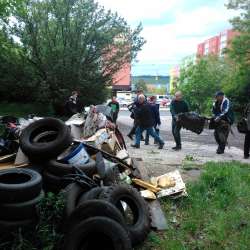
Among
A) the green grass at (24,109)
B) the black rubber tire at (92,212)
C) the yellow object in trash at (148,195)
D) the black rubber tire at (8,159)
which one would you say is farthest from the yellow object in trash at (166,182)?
the green grass at (24,109)

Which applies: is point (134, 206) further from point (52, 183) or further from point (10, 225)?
point (10, 225)

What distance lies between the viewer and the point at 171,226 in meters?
6.58

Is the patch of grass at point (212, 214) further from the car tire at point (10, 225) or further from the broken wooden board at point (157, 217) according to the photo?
the car tire at point (10, 225)

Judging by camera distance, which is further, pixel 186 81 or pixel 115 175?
pixel 186 81

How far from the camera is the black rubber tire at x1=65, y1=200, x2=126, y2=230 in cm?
502

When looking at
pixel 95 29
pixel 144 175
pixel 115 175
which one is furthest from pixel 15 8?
pixel 115 175

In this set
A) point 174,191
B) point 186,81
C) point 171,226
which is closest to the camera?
point 171,226

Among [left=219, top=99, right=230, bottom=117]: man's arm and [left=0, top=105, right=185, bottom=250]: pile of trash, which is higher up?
[left=219, top=99, right=230, bottom=117]: man's arm

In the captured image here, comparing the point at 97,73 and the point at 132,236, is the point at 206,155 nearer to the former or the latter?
the point at 132,236

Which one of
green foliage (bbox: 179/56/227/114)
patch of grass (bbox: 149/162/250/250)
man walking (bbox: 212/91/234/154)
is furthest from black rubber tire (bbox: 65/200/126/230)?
green foliage (bbox: 179/56/227/114)

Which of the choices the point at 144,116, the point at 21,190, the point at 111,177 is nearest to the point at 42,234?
the point at 21,190

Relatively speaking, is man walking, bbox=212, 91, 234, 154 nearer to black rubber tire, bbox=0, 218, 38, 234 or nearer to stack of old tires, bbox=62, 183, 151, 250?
stack of old tires, bbox=62, 183, 151, 250

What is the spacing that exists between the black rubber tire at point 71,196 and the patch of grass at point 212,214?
1.15m

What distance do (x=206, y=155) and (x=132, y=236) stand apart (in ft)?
26.1
